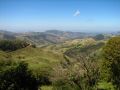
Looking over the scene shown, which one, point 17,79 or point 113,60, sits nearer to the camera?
point 17,79

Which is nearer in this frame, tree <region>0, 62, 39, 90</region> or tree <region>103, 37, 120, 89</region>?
tree <region>0, 62, 39, 90</region>

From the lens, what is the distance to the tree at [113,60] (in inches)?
2409

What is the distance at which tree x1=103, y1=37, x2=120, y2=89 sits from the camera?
61188mm

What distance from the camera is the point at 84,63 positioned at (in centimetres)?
5144

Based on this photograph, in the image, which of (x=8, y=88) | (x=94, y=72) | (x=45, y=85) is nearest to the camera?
(x=8, y=88)

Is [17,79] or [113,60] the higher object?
[113,60]

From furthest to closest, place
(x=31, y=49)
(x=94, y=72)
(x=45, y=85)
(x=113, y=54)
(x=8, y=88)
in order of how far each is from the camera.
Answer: (x=31, y=49), (x=45, y=85), (x=113, y=54), (x=94, y=72), (x=8, y=88)

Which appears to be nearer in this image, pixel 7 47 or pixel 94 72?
pixel 94 72

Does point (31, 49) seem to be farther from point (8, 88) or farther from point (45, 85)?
point (8, 88)

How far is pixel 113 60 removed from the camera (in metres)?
61.3

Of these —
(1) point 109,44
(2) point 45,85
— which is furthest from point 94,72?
(2) point 45,85

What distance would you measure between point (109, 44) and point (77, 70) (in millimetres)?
16397

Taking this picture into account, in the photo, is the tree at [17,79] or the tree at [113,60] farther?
the tree at [113,60]

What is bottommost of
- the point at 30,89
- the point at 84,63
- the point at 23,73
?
the point at 30,89
